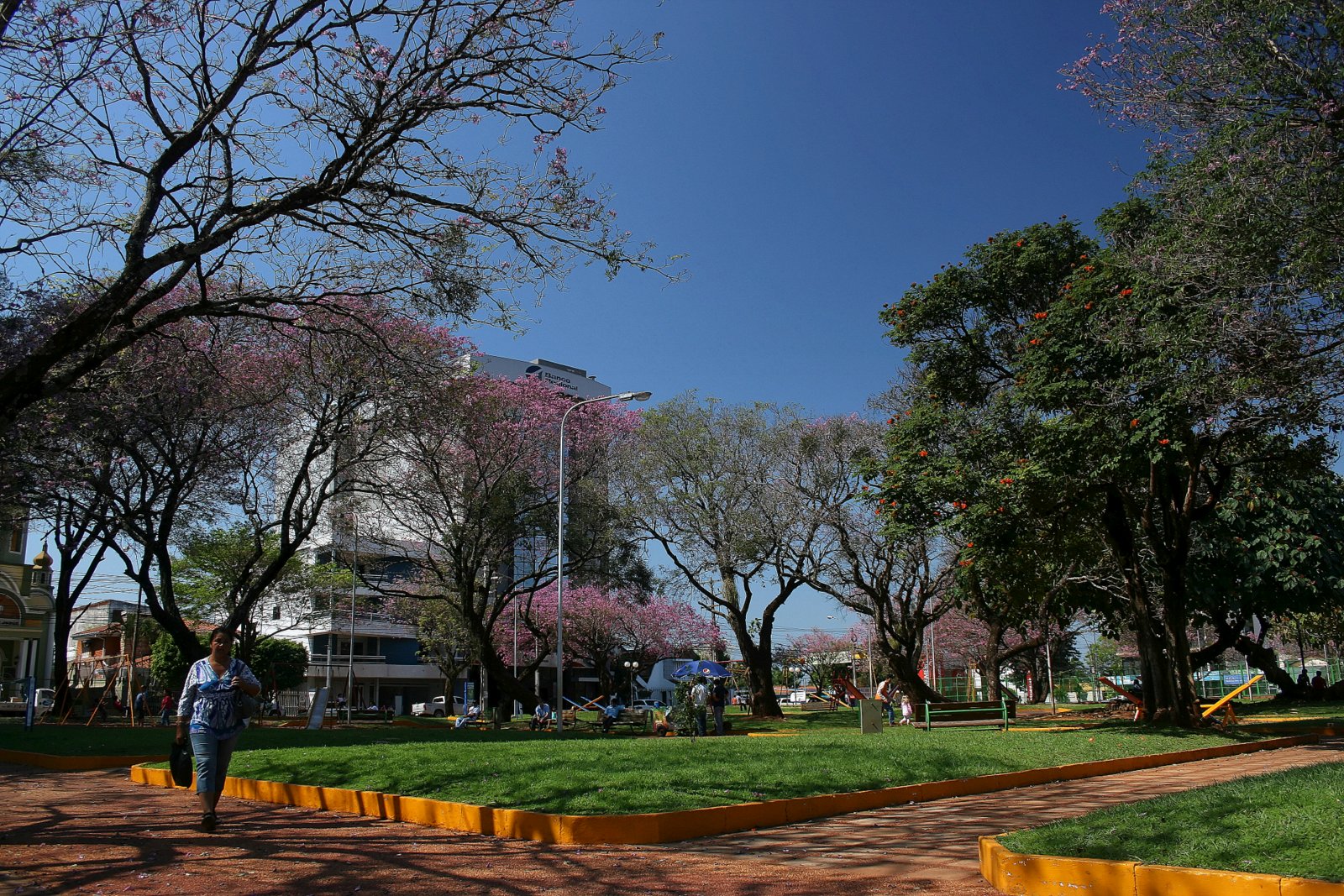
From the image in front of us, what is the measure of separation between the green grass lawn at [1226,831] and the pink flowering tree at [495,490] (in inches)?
648

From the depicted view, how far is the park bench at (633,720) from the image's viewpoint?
26.8 m

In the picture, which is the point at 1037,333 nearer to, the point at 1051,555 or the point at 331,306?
the point at 1051,555

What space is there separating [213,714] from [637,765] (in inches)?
161

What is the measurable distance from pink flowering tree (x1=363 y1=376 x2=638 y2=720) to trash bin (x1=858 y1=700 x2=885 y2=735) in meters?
10.7

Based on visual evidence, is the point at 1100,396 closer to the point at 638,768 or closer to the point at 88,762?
the point at 638,768

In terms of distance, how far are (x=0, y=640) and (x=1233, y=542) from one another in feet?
176

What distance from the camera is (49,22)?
836 centimetres

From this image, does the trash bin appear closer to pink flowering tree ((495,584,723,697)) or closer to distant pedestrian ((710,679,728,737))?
distant pedestrian ((710,679,728,737))

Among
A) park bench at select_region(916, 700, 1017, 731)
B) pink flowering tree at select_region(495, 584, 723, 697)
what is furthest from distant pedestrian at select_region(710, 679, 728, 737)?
pink flowering tree at select_region(495, 584, 723, 697)

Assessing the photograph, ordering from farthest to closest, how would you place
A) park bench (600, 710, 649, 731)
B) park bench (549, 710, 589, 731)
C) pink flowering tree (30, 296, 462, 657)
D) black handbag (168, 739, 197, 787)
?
park bench (549, 710, 589, 731) → park bench (600, 710, 649, 731) → pink flowering tree (30, 296, 462, 657) → black handbag (168, 739, 197, 787)

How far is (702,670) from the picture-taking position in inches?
1187

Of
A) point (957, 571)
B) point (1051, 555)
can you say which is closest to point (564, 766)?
point (957, 571)

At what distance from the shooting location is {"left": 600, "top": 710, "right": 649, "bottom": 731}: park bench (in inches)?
1056

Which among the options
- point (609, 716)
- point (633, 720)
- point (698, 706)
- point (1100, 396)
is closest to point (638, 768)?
point (1100, 396)
